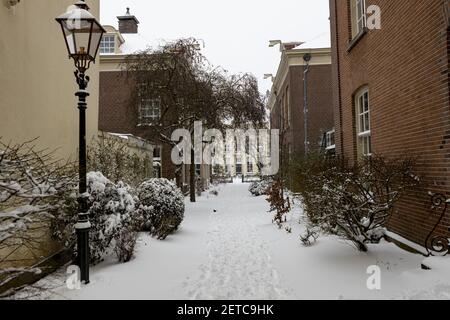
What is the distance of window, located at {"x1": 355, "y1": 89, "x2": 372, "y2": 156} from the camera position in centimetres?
888

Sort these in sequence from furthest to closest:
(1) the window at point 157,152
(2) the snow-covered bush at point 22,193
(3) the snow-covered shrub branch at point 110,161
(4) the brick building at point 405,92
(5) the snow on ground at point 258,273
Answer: (1) the window at point 157,152 → (3) the snow-covered shrub branch at point 110,161 → (4) the brick building at point 405,92 → (5) the snow on ground at point 258,273 → (2) the snow-covered bush at point 22,193

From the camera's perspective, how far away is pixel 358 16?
939cm

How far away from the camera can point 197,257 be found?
6.82m

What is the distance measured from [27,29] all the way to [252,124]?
39.4 feet

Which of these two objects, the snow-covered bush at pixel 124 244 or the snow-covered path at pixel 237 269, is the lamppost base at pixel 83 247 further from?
the snow-covered path at pixel 237 269

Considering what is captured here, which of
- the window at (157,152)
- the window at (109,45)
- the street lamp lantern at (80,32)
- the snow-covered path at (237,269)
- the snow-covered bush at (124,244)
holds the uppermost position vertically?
the window at (109,45)

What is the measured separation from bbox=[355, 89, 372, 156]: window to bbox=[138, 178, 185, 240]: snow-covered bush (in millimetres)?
4604

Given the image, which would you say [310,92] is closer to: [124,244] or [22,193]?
[124,244]

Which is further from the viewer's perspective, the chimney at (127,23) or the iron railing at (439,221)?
the chimney at (127,23)

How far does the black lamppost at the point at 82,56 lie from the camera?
16.1ft

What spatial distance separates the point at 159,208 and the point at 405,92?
18.0 ft

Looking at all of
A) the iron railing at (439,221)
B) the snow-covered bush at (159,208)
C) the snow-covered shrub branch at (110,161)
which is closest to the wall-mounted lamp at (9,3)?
the snow-covered shrub branch at (110,161)

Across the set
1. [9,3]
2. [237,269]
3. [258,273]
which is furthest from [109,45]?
[258,273]
